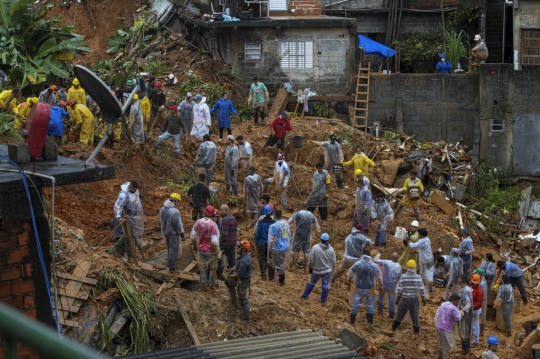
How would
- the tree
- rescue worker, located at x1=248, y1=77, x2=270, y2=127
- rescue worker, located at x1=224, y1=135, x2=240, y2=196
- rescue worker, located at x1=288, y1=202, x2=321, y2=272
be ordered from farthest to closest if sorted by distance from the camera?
rescue worker, located at x1=248, y1=77, x2=270, y2=127 → the tree → rescue worker, located at x1=224, y1=135, x2=240, y2=196 → rescue worker, located at x1=288, y1=202, x2=321, y2=272

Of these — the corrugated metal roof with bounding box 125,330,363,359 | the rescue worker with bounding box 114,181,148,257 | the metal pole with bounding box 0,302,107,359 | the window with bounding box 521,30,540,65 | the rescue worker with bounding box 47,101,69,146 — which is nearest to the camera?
the metal pole with bounding box 0,302,107,359

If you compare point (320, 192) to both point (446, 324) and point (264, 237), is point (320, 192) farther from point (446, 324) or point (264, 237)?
point (446, 324)

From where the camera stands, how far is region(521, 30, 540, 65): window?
27.6 metres

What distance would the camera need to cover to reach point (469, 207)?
23.8 metres

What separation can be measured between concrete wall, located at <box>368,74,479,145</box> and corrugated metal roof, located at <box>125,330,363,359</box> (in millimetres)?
17893

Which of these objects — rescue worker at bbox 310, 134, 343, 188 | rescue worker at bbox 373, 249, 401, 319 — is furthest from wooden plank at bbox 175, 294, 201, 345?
rescue worker at bbox 310, 134, 343, 188

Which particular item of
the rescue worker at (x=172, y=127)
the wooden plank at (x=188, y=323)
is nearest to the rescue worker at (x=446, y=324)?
the wooden plank at (x=188, y=323)

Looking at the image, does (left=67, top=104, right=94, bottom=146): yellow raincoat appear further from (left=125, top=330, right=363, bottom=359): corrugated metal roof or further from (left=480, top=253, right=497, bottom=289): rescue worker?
(left=125, top=330, right=363, bottom=359): corrugated metal roof

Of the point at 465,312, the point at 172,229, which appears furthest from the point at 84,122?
the point at 465,312

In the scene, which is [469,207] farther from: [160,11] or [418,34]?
[160,11]

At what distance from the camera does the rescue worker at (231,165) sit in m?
19.2

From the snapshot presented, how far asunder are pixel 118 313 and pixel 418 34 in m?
20.4

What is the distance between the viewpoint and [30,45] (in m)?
21.0

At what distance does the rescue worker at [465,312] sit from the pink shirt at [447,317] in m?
0.47
